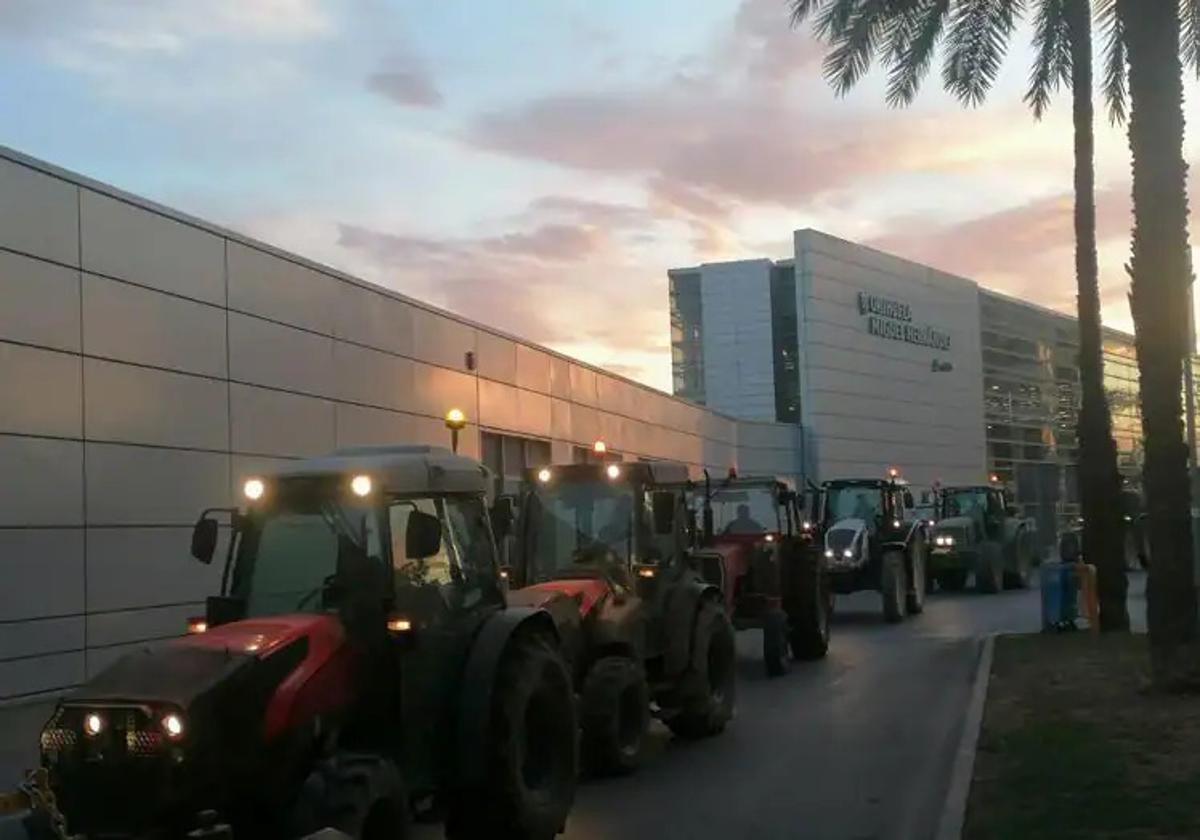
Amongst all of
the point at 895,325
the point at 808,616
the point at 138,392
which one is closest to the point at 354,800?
the point at 138,392

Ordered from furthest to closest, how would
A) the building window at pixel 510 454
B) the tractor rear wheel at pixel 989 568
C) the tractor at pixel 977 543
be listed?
the tractor at pixel 977 543
the tractor rear wheel at pixel 989 568
the building window at pixel 510 454

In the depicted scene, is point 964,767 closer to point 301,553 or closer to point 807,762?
point 807,762

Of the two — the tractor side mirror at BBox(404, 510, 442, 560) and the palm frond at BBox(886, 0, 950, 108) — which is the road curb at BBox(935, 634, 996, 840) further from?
the palm frond at BBox(886, 0, 950, 108)

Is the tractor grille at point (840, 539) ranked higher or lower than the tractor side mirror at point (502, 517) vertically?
lower

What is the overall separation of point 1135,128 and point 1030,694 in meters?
5.83

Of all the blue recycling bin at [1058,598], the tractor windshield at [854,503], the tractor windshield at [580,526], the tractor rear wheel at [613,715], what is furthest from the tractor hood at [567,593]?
the tractor windshield at [854,503]

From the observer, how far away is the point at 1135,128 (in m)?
14.5

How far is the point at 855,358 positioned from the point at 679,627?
168ft

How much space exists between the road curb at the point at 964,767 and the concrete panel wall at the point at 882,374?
43455mm

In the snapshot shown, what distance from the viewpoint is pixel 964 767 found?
10820 mm

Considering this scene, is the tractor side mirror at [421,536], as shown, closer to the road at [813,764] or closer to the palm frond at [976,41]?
the road at [813,764]

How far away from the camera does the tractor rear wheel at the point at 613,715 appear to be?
11.5m

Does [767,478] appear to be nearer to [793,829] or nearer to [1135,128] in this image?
[1135,128]

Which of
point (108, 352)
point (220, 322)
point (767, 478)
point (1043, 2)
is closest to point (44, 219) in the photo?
point (108, 352)
